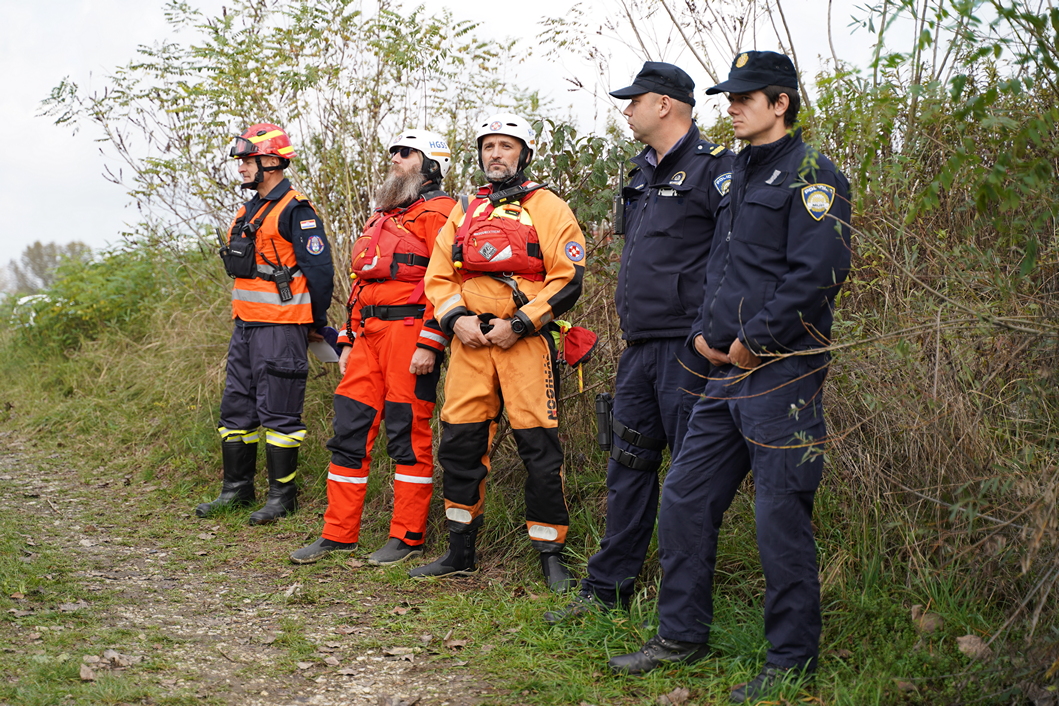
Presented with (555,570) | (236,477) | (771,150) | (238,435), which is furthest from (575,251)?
(236,477)

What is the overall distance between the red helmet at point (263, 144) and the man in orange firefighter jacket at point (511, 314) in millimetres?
1967

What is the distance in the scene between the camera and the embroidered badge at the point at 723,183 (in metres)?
3.87

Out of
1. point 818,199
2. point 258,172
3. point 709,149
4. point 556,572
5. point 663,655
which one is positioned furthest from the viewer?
point 258,172

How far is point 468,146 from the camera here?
7.68m

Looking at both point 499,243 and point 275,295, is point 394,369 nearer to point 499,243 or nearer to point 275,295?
point 499,243

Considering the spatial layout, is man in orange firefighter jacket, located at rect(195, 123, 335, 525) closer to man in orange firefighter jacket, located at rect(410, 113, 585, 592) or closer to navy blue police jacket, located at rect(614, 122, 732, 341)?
man in orange firefighter jacket, located at rect(410, 113, 585, 592)

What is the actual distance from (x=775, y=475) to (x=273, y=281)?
401 cm

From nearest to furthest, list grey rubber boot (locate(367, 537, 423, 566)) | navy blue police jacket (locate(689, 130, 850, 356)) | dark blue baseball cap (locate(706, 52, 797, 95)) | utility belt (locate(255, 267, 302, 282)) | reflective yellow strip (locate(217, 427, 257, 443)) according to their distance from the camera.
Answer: navy blue police jacket (locate(689, 130, 850, 356))
dark blue baseball cap (locate(706, 52, 797, 95))
grey rubber boot (locate(367, 537, 423, 566))
utility belt (locate(255, 267, 302, 282))
reflective yellow strip (locate(217, 427, 257, 443))

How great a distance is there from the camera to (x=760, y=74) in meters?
3.32

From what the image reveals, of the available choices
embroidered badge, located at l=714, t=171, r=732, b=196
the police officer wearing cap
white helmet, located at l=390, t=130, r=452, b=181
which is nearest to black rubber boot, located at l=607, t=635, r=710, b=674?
the police officer wearing cap

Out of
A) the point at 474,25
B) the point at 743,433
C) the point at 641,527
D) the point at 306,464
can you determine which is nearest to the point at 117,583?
the point at 306,464

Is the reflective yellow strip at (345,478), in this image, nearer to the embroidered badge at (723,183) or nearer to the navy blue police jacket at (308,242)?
the navy blue police jacket at (308,242)

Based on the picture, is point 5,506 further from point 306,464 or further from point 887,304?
point 887,304

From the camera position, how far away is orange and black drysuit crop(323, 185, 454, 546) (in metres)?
5.37
